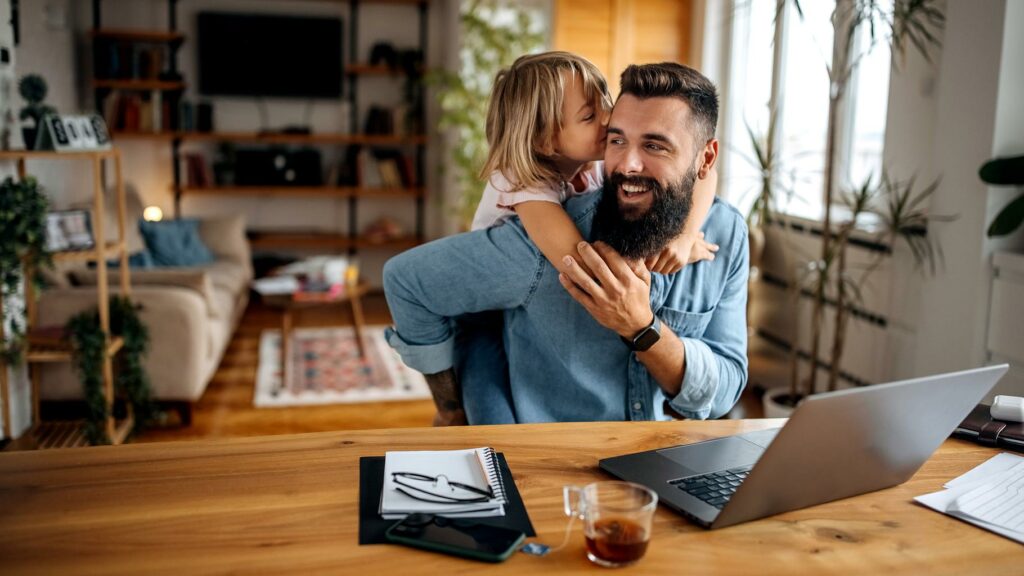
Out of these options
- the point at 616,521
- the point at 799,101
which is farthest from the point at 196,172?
the point at 616,521

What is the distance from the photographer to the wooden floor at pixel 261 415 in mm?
3770

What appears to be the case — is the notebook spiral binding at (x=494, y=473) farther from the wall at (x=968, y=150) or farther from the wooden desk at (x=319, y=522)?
the wall at (x=968, y=150)

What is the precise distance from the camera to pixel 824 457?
102cm

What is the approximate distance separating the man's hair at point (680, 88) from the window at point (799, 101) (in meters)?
2.03

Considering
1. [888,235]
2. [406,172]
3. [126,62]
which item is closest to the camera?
[888,235]

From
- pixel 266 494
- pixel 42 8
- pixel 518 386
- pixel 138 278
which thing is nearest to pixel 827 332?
pixel 518 386

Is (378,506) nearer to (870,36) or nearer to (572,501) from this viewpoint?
(572,501)

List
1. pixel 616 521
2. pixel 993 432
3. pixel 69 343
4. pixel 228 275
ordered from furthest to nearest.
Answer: pixel 228 275
pixel 69 343
pixel 993 432
pixel 616 521

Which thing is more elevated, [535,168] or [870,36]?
[870,36]

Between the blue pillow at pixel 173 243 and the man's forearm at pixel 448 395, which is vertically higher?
the man's forearm at pixel 448 395

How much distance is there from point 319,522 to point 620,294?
635 mm

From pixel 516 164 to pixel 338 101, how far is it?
579cm

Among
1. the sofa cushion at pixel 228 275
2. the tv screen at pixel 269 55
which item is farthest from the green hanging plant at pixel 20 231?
the tv screen at pixel 269 55

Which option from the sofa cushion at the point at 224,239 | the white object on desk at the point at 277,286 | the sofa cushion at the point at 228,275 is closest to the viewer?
the white object on desk at the point at 277,286
